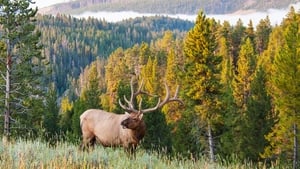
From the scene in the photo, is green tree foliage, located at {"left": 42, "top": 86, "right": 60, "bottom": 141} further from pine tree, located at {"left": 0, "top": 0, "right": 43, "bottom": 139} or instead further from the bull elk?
the bull elk

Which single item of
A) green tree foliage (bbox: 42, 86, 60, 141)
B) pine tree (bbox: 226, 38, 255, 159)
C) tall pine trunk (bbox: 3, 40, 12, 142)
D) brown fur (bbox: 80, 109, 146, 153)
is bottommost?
green tree foliage (bbox: 42, 86, 60, 141)

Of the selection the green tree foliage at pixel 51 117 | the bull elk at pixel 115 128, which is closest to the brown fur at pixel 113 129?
the bull elk at pixel 115 128

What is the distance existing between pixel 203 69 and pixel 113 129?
2075 centimetres

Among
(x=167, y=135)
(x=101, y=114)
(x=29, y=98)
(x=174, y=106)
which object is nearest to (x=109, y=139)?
(x=101, y=114)

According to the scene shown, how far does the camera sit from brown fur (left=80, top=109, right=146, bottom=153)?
31.9 ft

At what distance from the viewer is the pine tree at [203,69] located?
30.3 metres

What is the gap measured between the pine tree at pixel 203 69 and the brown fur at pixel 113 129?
20237mm

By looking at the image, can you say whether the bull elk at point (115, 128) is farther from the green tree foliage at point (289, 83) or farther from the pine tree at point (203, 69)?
the pine tree at point (203, 69)

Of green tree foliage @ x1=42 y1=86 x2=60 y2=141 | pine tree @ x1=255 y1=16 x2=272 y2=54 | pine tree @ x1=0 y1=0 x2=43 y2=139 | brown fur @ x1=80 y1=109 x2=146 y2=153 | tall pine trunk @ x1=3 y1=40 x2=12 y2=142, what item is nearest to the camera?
brown fur @ x1=80 y1=109 x2=146 y2=153

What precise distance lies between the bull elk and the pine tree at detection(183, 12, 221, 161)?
20152mm

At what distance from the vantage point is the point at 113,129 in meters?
9.95

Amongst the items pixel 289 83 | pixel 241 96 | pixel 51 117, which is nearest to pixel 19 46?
pixel 289 83

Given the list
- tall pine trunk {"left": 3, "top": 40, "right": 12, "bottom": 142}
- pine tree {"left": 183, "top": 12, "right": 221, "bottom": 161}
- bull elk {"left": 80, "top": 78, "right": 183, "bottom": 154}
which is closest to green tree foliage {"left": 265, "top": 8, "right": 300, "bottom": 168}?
pine tree {"left": 183, "top": 12, "right": 221, "bottom": 161}

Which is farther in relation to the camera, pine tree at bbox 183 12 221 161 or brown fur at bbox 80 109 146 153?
pine tree at bbox 183 12 221 161
